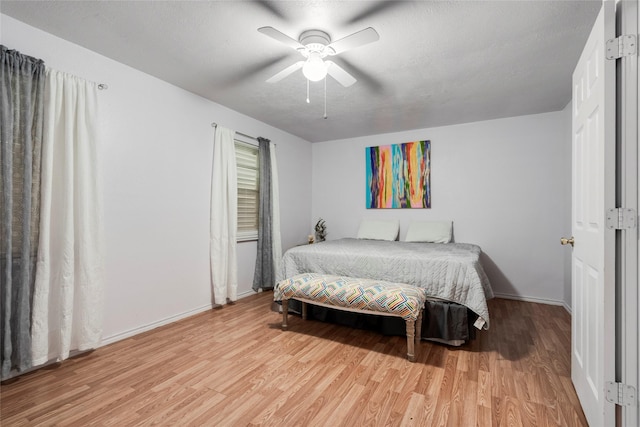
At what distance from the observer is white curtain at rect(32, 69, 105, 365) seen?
201 cm

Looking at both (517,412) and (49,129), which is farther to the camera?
(49,129)

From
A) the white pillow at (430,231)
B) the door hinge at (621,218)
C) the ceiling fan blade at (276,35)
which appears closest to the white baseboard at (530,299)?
the white pillow at (430,231)

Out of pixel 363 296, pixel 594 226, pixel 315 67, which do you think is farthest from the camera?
pixel 363 296

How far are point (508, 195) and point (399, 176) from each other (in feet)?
4.80

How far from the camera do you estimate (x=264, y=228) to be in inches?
158

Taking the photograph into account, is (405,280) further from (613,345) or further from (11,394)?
(11,394)

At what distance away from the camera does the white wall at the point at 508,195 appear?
3.64 m

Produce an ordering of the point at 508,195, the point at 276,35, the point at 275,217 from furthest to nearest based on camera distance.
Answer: the point at 275,217, the point at 508,195, the point at 276,35

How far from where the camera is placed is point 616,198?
1.24m

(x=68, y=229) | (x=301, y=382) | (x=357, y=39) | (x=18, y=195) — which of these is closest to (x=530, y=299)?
(x=301, y=382)

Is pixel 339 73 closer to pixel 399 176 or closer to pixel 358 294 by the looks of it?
pixel 358 294

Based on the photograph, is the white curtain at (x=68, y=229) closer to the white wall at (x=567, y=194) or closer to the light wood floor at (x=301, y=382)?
the light wood floor at (x=301, y=382)

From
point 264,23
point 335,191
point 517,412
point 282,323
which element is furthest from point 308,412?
point 335,191

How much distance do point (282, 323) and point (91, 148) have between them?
223 centimetres
